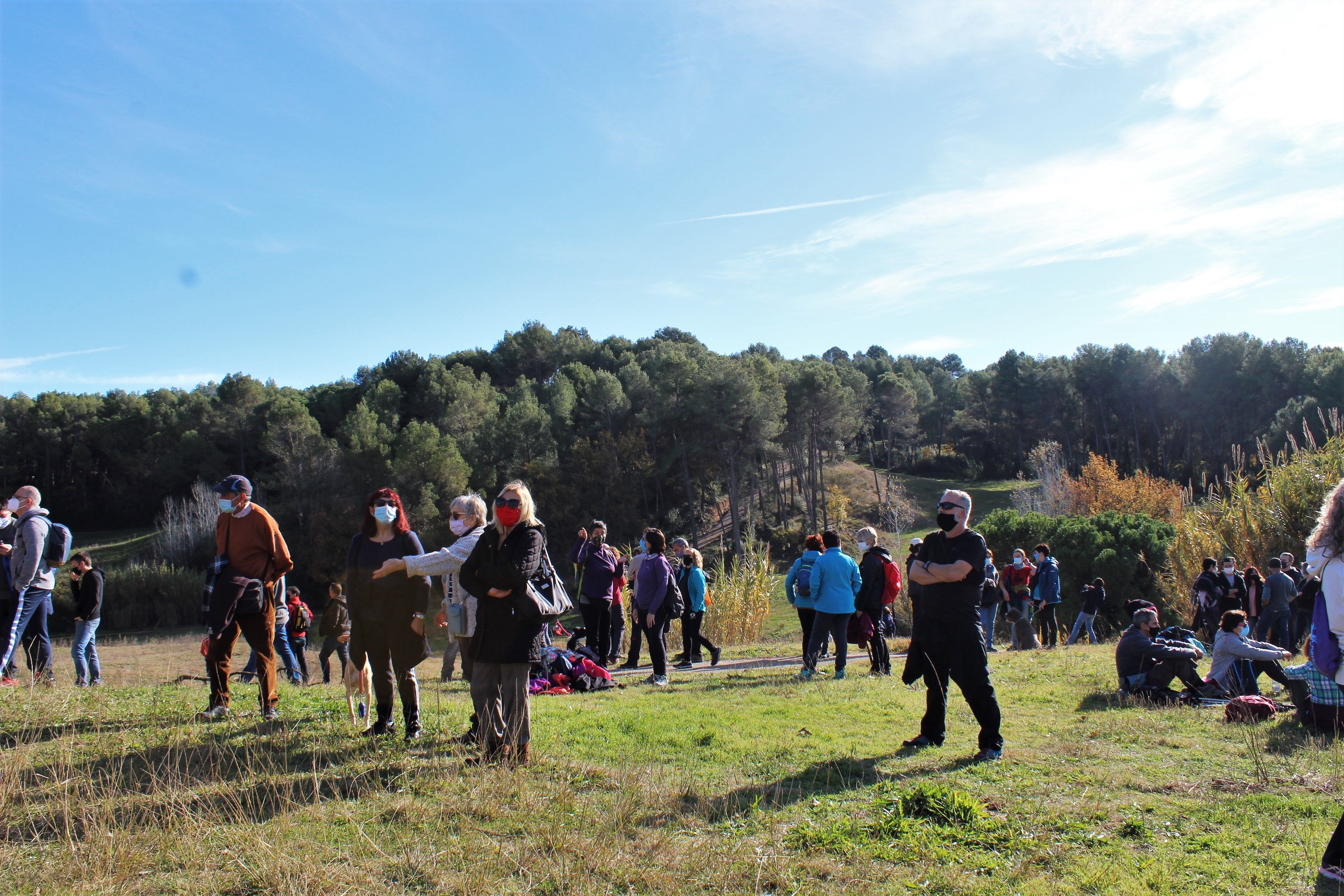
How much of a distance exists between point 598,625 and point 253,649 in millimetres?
5054

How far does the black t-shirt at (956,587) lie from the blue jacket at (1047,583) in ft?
35.8

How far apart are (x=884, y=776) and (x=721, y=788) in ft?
3.33

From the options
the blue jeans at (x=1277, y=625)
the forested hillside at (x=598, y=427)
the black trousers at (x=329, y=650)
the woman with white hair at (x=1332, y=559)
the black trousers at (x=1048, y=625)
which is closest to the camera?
the woman with white hair at (x=1332, y=559)

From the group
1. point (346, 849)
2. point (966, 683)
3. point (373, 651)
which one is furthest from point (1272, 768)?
point (373, 651)

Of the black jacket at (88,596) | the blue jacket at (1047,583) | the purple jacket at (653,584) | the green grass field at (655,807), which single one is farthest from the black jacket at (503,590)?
the blue jacket at (1047,583)

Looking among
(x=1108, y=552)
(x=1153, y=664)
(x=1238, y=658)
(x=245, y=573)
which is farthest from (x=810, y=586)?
(x=1108, y=552)

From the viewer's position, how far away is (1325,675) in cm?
422

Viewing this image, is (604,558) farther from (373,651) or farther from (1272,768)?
(1272,768)

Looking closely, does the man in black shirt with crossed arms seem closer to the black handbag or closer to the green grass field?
the green grass field

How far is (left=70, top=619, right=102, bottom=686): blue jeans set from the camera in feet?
29.9

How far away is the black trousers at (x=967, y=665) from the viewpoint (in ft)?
17.6

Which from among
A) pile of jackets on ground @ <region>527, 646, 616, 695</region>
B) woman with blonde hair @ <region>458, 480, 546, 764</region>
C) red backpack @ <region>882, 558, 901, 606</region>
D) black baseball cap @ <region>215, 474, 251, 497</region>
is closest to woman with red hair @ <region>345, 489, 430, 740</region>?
woman with blonde hair @ <region>458, 480, 546, 764</region>

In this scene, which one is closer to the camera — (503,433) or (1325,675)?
(1325,675)

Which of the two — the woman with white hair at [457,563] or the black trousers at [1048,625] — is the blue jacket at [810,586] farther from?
the black trousers at [1048,625]
